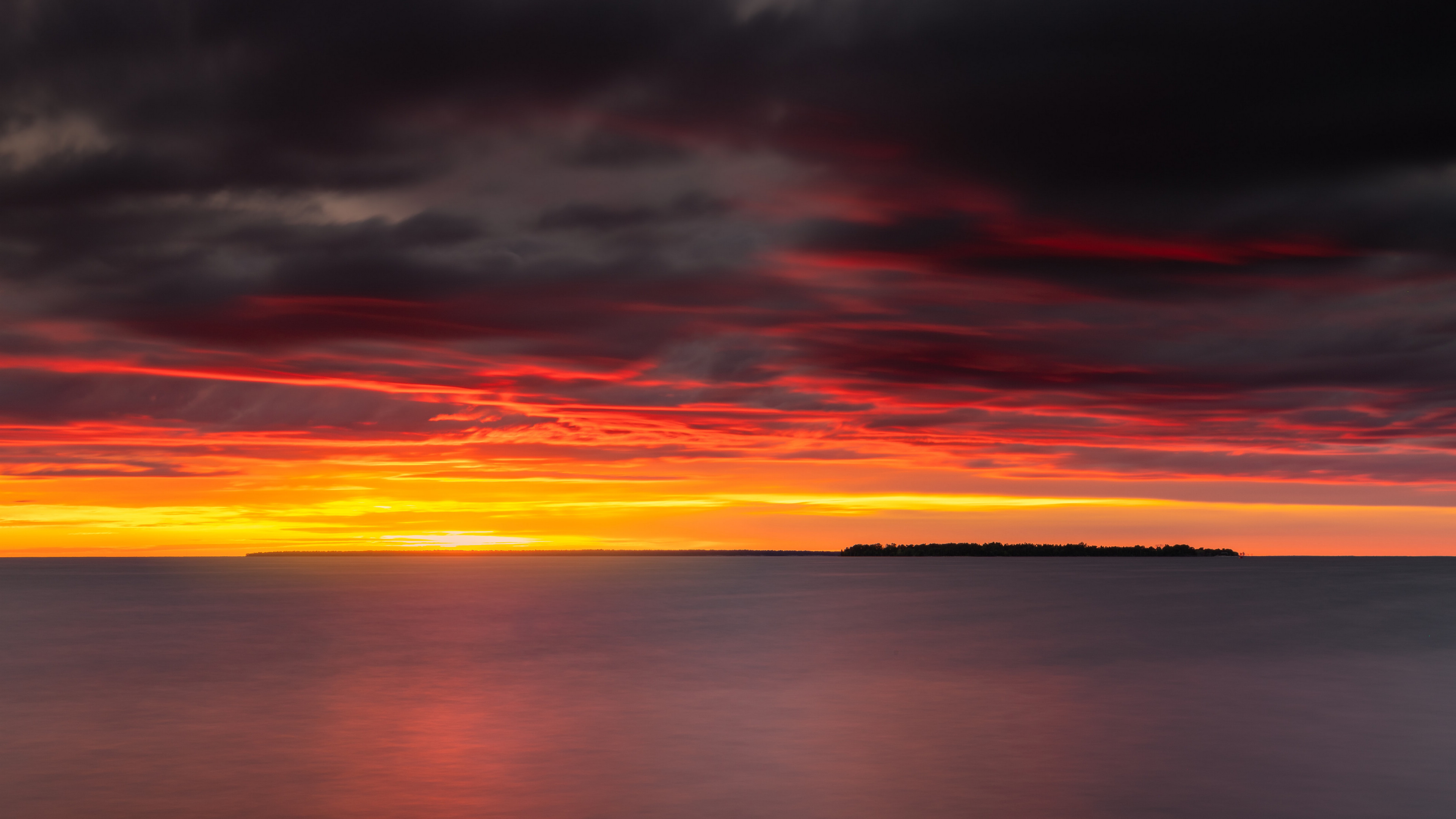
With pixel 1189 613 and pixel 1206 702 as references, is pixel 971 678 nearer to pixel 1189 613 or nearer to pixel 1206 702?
pixel 1206 702

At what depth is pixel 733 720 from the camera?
107 ft

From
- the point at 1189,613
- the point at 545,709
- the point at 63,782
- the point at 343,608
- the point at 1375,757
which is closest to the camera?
the point at 63,782

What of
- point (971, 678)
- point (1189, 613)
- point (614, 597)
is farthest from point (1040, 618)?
point (614, 597)

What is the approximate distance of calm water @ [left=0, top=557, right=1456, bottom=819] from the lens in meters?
22.6

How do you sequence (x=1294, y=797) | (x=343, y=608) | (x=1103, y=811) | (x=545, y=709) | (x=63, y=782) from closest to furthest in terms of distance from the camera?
(x=1103, y=811) → (x=1294, y=797) → (x=63, y=782) → (x=545, y=709) → (x=343, y=608)

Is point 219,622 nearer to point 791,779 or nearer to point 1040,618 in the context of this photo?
point 1040,618

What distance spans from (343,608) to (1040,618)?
5699 centimetres

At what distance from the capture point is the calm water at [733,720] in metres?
22.6

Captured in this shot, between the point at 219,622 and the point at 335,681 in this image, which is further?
the point at 219,622

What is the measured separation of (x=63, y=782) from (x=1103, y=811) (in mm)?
20806

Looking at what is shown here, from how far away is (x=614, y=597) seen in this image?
122062 mm

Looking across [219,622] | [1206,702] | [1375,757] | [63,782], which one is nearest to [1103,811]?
[1375,757]

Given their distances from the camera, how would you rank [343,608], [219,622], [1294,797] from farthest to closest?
[343,608]
[219,622]
[1294,797]

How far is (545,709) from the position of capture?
115 feet
